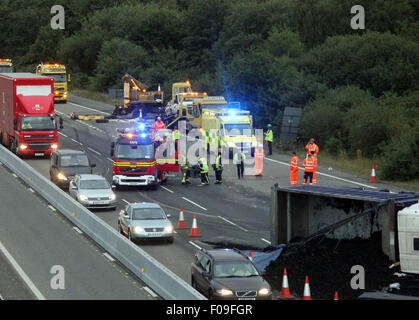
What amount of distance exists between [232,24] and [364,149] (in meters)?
39.1

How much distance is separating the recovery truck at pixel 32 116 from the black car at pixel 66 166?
24.3 feet

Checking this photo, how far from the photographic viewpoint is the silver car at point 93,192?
34.8 meters

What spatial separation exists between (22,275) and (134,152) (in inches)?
616

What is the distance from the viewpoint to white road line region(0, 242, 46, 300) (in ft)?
73.9

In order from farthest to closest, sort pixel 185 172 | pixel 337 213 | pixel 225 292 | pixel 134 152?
pixel 185 172, pixel 134 152, pixel 337 213, pixel 225 292

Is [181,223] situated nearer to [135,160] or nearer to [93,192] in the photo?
[93,192]

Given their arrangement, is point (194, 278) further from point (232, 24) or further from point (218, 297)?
point (232, 24)

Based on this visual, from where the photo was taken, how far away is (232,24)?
8494 cm

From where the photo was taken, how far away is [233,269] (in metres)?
21.9

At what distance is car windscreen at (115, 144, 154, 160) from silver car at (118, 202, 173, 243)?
9632 millimetres

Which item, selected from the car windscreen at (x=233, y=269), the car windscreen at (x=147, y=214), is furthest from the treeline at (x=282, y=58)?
the car windscreen at (x=233, y=269)

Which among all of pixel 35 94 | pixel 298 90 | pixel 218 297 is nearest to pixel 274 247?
pixel 218 297

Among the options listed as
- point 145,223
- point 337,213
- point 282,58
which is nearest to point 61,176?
point 145,223

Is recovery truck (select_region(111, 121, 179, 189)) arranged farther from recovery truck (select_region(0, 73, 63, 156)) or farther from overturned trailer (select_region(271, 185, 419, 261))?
overturned trailer (select_region(271, 185, 419, 261))
